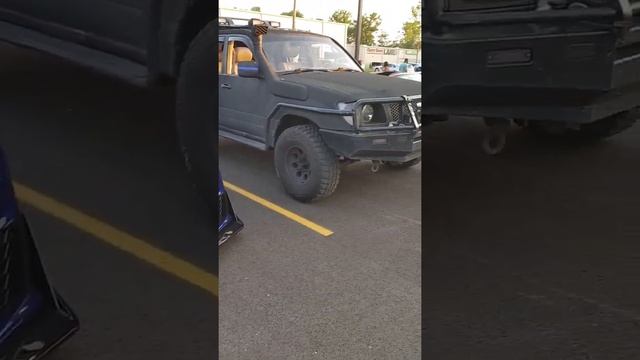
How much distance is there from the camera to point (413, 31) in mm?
906

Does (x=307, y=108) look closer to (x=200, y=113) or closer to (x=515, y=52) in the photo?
(x=200, y=113)

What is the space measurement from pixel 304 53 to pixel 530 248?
2.34 feet

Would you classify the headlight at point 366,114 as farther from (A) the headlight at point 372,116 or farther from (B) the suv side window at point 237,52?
(B) the suv side window at point 237,52

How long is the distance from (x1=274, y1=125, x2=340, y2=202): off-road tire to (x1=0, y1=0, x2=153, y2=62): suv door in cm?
35

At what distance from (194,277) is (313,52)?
589 millimetres

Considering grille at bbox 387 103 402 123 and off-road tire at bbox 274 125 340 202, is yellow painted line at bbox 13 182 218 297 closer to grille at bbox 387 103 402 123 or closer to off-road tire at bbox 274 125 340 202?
off-road tire at bbox 274 125 340 202

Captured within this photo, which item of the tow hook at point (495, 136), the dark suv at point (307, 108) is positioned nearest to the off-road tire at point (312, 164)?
the dark suv at point (307, 108)

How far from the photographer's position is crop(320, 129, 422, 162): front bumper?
3.10 feet

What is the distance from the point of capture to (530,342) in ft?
3.71

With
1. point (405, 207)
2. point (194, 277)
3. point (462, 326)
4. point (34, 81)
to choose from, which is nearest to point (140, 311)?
point (194, 277)

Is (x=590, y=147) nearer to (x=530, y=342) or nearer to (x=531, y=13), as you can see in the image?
(x=531, y=13)

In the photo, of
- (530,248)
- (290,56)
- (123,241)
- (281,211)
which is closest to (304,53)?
(290,56)

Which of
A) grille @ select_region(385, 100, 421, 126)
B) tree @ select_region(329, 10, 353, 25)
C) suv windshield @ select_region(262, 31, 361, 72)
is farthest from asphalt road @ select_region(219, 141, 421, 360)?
tree @ select_region(329, 10, 353, 25)

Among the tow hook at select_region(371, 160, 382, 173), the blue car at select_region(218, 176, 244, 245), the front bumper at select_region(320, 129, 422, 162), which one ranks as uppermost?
the front bumper at select_region(320, 129, 422, 162)
